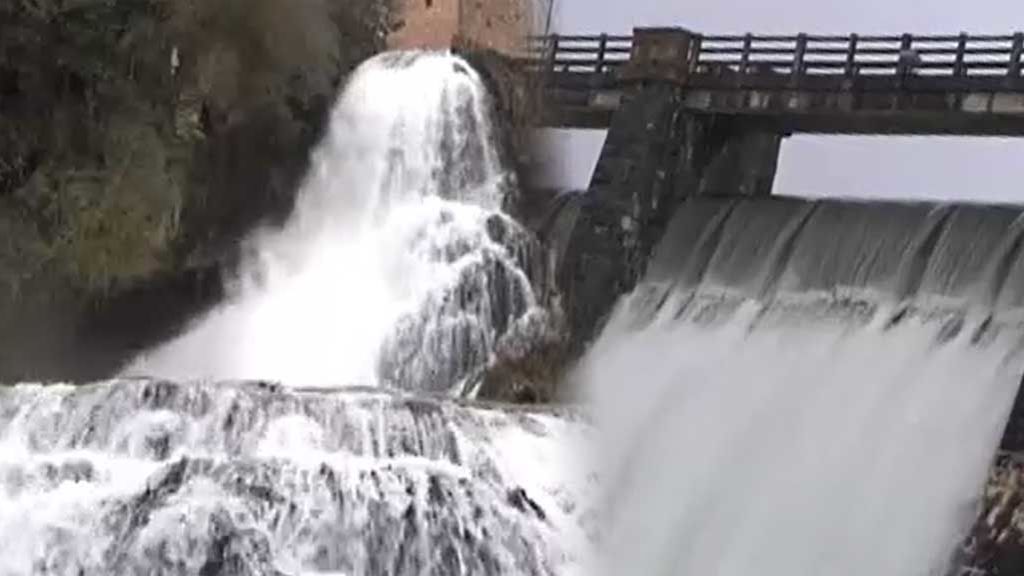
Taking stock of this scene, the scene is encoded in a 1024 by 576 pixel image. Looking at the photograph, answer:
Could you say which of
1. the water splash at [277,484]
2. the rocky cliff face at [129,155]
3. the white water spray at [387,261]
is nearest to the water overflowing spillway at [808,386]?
the water splash at [277,484]

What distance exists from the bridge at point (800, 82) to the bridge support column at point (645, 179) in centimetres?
30

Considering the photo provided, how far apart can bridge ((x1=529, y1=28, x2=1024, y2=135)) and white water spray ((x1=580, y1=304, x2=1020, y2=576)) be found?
2970 millimetres

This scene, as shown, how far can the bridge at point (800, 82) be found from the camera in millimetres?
16844

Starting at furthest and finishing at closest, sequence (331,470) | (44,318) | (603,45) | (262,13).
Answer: (603,45)
(262,13)
(44,318)
(331,470)

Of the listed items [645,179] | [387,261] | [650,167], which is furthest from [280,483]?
[650,167]

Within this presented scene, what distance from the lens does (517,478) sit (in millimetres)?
10258

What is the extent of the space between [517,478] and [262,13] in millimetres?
6624

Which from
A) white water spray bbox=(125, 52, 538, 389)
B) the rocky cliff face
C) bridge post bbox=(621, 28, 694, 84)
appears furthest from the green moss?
bridge post bbox=(621, 28, 694, 84)

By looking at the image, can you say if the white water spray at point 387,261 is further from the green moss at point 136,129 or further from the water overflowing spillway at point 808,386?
the water overflowing spillway at point 808,386

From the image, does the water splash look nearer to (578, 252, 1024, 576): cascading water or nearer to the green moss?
(578, 252, 1024, 576): cascading water

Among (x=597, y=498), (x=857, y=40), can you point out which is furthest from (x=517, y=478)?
(x=857, y=40)

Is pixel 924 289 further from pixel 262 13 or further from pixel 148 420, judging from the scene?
pixel 148 420

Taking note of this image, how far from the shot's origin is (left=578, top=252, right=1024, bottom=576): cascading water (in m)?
11.1

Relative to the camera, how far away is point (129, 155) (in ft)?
46.1
